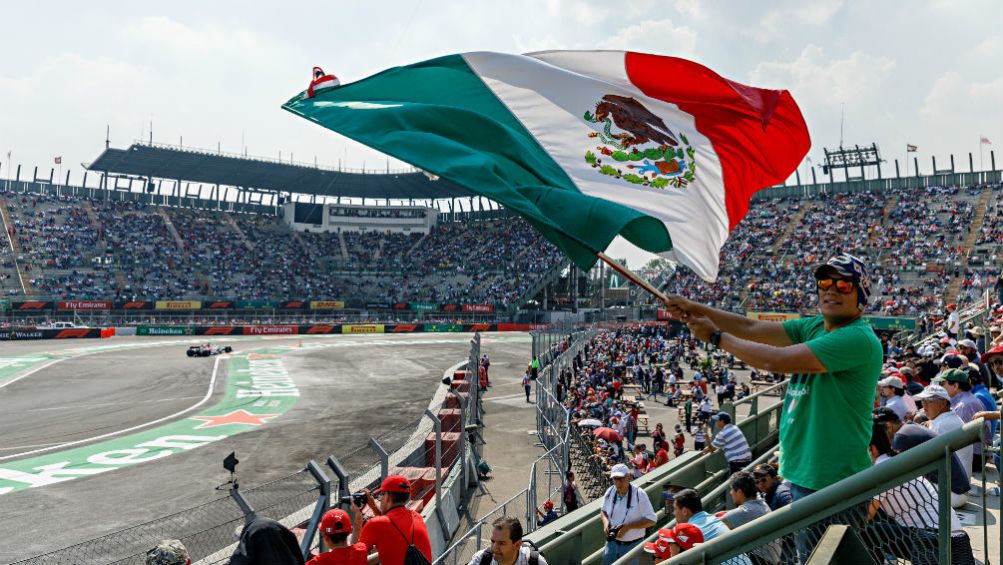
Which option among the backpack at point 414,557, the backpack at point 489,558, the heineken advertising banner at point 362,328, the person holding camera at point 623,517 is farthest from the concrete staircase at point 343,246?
the backpack at point 489,558

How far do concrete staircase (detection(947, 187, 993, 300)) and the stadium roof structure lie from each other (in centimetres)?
4615

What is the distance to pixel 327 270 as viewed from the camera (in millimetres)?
75750

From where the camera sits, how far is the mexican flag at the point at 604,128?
551cm

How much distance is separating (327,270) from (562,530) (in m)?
72.5

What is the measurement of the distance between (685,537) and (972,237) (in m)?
58.3

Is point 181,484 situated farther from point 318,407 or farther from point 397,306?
point 397,306

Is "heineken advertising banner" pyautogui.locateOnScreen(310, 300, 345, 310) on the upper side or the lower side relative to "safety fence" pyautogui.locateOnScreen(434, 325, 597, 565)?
upper

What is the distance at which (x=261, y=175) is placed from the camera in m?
75.9

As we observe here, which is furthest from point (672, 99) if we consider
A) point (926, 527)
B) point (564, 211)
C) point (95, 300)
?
point (95, 300)

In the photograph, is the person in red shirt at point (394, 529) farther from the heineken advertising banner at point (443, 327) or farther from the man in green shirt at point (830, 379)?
the heineken advertising banner at point (443, 327)

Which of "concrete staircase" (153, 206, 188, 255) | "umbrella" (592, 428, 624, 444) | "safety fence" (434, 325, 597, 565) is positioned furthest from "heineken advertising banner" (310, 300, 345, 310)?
"umbrella" (592, 428, 624, 444)

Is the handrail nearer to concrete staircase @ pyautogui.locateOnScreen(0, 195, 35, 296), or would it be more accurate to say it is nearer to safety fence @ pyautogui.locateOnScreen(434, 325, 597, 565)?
safety fence @ pyautogui.locateOnScreen(434, 325, 597, 565)

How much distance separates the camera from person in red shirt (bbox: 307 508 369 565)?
13.7ft

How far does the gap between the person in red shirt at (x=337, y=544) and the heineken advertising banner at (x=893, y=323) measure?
40547 mm
